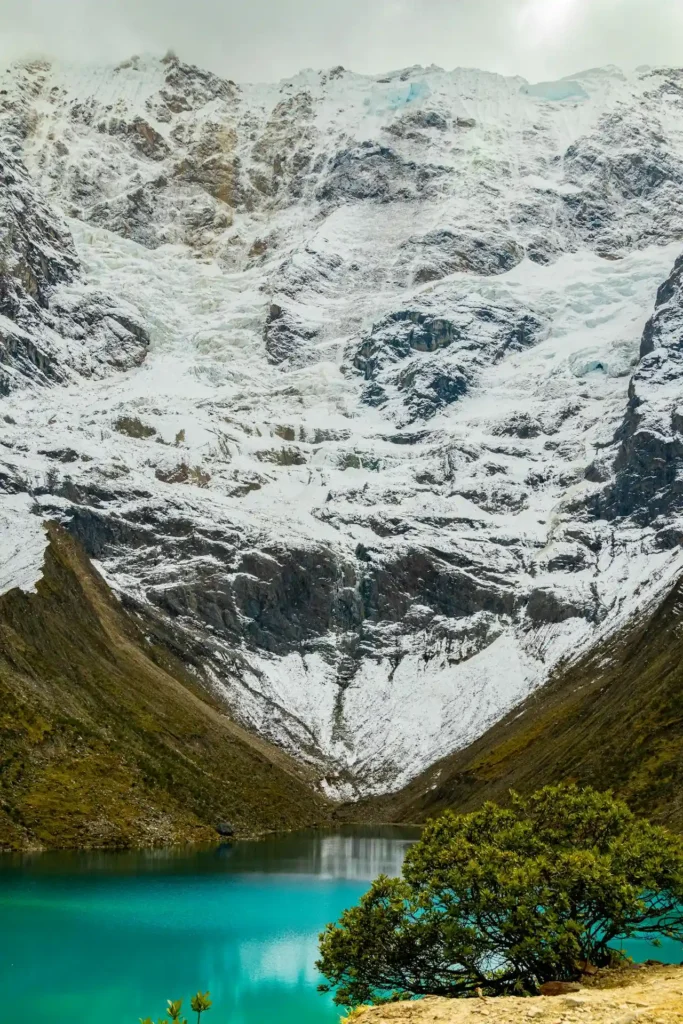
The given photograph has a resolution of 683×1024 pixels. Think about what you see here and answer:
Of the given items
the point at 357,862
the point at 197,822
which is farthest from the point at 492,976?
the point at 197,822

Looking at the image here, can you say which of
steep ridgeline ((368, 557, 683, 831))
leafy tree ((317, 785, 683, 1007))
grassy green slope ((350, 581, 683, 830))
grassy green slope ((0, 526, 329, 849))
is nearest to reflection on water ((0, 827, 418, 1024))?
grassy green slope ((0, 526, 329, 849))

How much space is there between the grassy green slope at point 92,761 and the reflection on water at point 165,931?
829 centimetres

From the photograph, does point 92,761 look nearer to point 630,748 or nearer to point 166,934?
point 166,934

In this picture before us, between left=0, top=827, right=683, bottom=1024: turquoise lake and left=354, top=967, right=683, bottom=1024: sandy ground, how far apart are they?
36208 millimetres

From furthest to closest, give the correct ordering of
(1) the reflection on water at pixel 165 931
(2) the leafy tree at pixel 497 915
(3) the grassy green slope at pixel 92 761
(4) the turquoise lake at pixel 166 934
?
(3) the grassy green slope at pixel 92 761 → (1) the reflection on water at pixel 165 931 → (4) the turquoise lake at pixel 166 934 → (2) the leafy tree at pixel 497 915

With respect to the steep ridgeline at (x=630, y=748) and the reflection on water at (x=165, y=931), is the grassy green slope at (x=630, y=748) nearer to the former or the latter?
the steep ridgeline at (x=630, y=748)

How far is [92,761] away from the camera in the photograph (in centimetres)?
15675

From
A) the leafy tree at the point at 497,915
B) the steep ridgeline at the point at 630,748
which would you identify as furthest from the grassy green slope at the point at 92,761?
the leafy tree at the point at 497,915

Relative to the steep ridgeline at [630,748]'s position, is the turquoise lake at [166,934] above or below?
below

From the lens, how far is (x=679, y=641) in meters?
192

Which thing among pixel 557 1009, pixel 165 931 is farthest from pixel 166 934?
pixel 557 1009

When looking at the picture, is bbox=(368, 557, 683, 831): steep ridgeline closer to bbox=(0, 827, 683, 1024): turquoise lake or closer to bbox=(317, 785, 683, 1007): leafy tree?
bbox=(0, 827, 683, 1024): turquoise lake

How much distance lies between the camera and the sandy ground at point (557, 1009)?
29844mm

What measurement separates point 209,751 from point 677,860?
151 m
